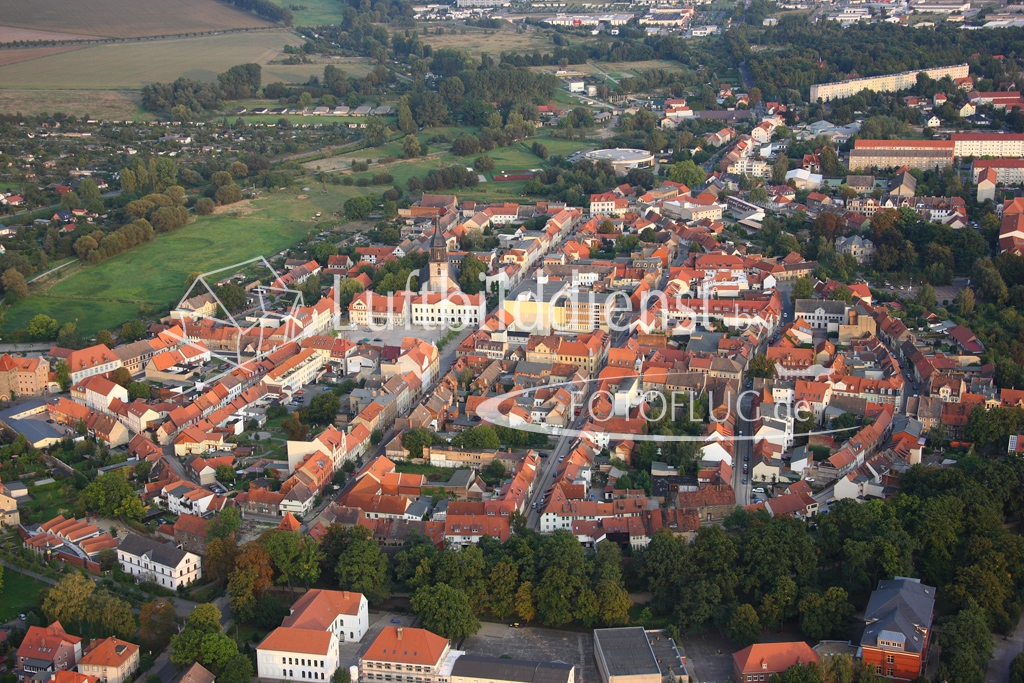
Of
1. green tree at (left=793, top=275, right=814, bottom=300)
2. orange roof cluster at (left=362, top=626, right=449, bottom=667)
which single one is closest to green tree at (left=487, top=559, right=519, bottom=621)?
orange roof cluster at (left=362, top=626, right=449, bottom=667)

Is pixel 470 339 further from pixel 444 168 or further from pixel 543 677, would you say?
pixel 444 168

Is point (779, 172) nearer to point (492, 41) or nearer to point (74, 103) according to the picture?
point (74, 103)

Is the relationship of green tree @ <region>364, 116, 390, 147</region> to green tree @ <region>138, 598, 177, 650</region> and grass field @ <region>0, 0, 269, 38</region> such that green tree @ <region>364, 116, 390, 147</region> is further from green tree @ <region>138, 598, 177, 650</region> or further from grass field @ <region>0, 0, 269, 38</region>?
green tree @ <region>138, 598, 177, 650</region>

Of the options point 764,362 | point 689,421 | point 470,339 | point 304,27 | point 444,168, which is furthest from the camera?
point 304,27

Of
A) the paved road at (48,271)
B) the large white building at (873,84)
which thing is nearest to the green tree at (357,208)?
the paved road at (48,271)

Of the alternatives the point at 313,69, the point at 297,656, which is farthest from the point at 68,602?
the point at 313,69

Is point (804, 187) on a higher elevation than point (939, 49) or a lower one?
lower

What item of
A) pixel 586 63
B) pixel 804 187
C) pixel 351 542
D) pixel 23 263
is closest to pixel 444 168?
pixel 804 187
